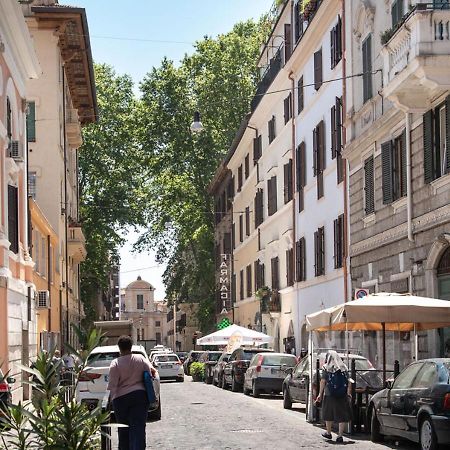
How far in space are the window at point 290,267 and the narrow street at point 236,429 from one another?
12.4 meters

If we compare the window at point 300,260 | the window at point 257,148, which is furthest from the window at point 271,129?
the window at point 300,260

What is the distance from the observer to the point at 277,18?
45188 millimetres

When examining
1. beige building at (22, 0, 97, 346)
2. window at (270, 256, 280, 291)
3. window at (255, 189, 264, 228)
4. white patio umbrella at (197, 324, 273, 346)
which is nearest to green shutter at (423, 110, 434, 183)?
white patio umbrella at (197, 324, 273, 346)


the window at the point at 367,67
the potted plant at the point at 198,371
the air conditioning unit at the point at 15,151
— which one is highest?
the window at the point at 367,67

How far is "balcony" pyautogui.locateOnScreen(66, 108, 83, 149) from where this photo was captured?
164 feet

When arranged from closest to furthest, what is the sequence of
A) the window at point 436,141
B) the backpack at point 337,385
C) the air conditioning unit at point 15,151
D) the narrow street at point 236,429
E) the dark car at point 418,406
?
1. the dark car at point 418,406
2. the narrow street at point 236,429
3. the backpack at point 337,385
4. the window at point 436,141
5. the air conditioning unit at point 15,151

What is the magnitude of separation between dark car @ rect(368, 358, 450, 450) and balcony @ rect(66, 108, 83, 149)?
34.6m

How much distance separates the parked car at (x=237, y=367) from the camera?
36.3 meters

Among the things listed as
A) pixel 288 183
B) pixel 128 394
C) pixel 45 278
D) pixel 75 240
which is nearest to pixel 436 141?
pixel 128 394

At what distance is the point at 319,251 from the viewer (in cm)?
3553

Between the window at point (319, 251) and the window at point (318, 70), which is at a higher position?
the window at point (318, 70)

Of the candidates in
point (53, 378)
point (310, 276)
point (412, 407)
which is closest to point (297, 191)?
point (310, 276)

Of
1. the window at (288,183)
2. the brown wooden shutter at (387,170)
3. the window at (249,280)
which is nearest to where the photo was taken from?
the brown wooden shutter at (387,170)

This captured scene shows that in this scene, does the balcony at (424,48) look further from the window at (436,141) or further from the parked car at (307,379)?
the parked car at (307,379)
